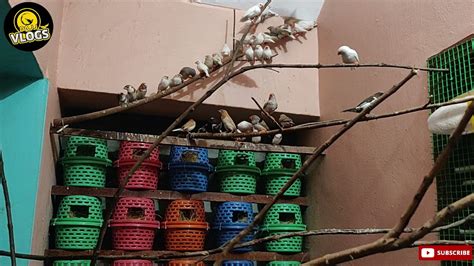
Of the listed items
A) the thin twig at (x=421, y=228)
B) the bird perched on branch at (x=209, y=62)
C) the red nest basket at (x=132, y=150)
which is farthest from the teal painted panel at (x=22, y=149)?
the thin twig at (x=421, y=228)

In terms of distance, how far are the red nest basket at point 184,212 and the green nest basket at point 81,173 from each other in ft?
1.01

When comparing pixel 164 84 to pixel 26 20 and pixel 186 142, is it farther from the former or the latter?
pixel 26 20

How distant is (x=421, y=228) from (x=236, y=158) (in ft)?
5.47

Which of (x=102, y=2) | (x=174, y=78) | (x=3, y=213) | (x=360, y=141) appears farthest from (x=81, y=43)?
(x=360, y=141)

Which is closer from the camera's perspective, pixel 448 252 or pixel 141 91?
pixel 448 252

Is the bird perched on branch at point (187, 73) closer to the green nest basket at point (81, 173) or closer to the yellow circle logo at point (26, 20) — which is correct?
the green nest basket at point (81, 173)

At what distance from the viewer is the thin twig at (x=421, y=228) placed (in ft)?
1.36

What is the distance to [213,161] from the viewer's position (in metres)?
2.32

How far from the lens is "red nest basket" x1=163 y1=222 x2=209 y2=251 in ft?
6.30

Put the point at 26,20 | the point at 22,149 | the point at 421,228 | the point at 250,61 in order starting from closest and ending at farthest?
the point at 421,228
the point at 26,20
the point at 22,149
the point at 250,61

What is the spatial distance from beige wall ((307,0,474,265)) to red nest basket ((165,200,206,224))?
21.8 inches

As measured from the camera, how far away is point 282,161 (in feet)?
7.09

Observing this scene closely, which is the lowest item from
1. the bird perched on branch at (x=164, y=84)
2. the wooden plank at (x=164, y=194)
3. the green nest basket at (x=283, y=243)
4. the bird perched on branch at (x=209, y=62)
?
the green nest basket at (x=283, y=243)

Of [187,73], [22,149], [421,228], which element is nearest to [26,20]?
[22,149]
